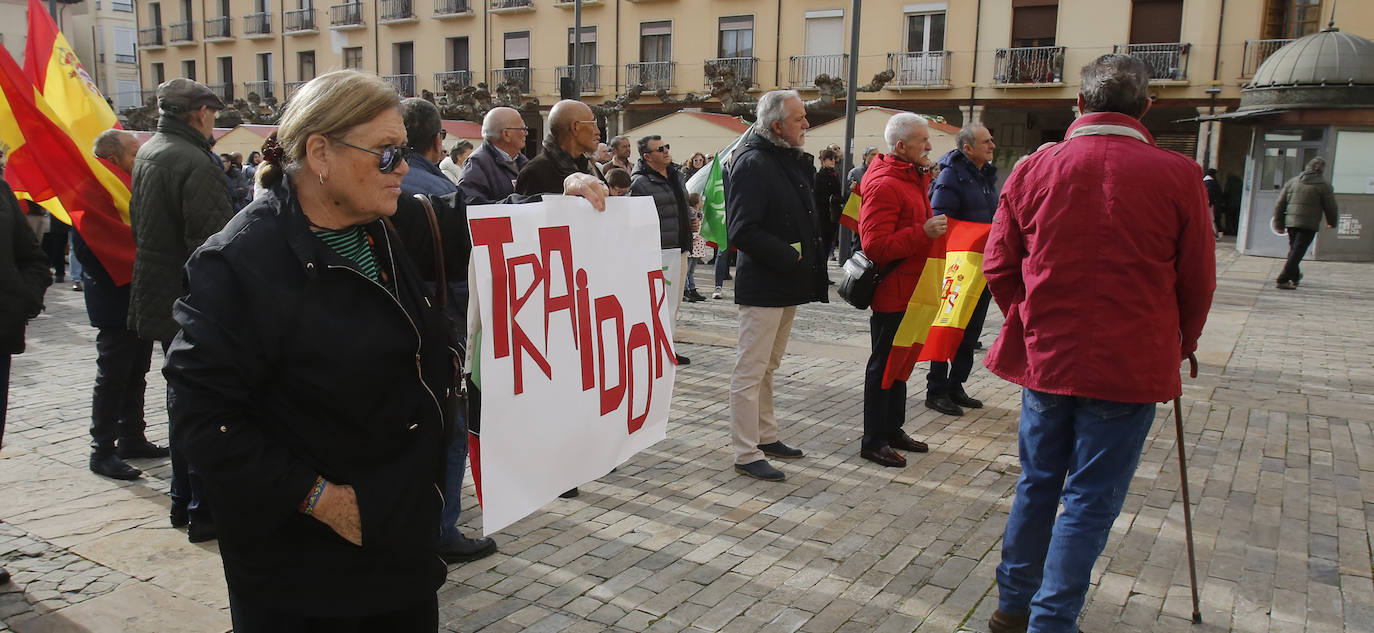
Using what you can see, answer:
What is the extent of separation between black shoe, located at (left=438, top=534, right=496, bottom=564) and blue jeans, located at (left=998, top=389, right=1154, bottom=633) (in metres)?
2.12

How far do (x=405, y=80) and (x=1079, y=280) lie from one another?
40095 mm

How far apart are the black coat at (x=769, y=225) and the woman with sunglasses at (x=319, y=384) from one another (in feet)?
9.81

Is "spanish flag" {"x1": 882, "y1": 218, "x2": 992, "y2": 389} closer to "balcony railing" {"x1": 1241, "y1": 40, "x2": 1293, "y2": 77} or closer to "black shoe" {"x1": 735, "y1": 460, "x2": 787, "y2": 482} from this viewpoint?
"black shoe" {"x1": 735, "y1": 460, "x2": 787, "y2": 482}

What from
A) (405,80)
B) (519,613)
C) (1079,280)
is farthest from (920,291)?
(405,80)

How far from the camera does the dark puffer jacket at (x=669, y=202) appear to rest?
252 inches

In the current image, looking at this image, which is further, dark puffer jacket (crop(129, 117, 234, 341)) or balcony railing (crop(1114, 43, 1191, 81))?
balcony railing (crop(1114, 43, 1191, 81))

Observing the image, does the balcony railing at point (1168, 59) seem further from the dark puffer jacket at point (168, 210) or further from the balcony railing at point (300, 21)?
the balcony railing at point (300, 21)

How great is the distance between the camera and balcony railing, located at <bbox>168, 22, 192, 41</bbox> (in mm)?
47188

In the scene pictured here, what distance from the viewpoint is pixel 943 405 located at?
6.52m

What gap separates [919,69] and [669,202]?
2495 centimetres

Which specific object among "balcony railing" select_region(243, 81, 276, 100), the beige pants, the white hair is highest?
"balcony railing" select_region(243, 81, 276, 100)

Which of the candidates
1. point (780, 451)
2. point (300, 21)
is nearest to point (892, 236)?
point (780, 451)

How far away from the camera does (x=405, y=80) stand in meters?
39.8

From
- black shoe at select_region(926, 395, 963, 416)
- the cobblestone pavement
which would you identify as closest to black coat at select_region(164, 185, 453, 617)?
the cobblestone pavement
